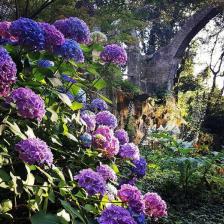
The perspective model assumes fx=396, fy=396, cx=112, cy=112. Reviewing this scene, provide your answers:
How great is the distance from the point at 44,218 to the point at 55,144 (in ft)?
1.75

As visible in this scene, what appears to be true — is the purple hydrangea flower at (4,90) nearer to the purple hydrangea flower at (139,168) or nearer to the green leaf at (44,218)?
the green leaf at (44,218)

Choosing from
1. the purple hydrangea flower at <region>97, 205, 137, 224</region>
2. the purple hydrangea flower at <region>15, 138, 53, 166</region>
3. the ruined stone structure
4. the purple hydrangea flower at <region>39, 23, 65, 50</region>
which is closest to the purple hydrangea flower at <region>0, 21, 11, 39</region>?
the purple hydrangea flower at <region>39, 23, 65, 50</region>

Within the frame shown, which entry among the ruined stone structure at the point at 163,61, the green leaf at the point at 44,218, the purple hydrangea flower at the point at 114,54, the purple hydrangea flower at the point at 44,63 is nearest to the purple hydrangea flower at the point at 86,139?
the purple hydrangea flower at the point at 44,63

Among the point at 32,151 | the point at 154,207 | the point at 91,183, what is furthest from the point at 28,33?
the point at 154,207

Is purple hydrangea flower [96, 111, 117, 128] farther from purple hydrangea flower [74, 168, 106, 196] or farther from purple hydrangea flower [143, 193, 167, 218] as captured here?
purple hydrangea flower [74, 168, 106, 196]

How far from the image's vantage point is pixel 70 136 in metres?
1.85

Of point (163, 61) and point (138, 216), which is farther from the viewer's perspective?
point (163, 61)

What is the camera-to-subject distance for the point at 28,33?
1.72 m

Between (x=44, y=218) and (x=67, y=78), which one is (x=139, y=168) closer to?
(x=67, y=78)

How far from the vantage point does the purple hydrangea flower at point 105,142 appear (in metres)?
2.02

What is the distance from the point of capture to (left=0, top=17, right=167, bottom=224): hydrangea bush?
4.72 ft

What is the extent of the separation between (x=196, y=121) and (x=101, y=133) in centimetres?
1278

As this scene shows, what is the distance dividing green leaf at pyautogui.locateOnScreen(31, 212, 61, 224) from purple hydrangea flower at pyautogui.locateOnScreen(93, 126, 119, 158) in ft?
2.14

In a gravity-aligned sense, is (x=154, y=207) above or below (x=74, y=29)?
below
